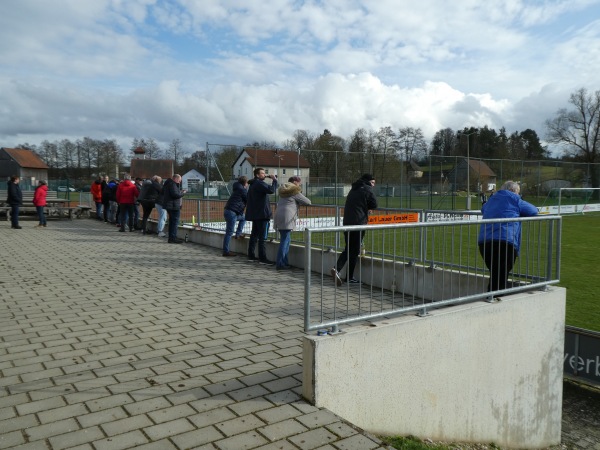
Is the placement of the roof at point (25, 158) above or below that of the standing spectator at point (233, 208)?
above

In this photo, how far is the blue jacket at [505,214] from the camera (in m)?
5.79

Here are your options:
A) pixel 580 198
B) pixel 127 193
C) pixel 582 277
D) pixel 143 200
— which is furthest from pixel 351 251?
pixel 580 198

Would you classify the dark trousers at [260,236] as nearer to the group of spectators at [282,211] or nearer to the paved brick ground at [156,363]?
the group of spectators at [282,211]

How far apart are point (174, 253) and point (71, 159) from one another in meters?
77.9

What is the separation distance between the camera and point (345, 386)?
12.5 ft

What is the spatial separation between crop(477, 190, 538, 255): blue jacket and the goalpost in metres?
31.4

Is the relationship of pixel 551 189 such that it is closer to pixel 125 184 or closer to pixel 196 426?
pixel 125 184

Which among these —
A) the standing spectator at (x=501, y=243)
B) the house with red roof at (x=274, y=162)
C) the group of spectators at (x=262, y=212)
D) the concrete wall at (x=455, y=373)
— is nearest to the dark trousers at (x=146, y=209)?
the house with red roof at (x=274, y=162)

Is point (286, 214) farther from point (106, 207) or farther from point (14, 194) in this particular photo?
point (106, 207)

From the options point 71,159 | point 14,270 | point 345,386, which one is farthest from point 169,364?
point 71,159

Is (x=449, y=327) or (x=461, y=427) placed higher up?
(x=449, y=327)

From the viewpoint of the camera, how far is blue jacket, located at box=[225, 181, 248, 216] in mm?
10953

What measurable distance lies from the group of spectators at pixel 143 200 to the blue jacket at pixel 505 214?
858cm

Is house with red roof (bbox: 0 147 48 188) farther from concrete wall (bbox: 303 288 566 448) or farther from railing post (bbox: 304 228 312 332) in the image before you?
railing post (bbox: 304 228 312 332)
